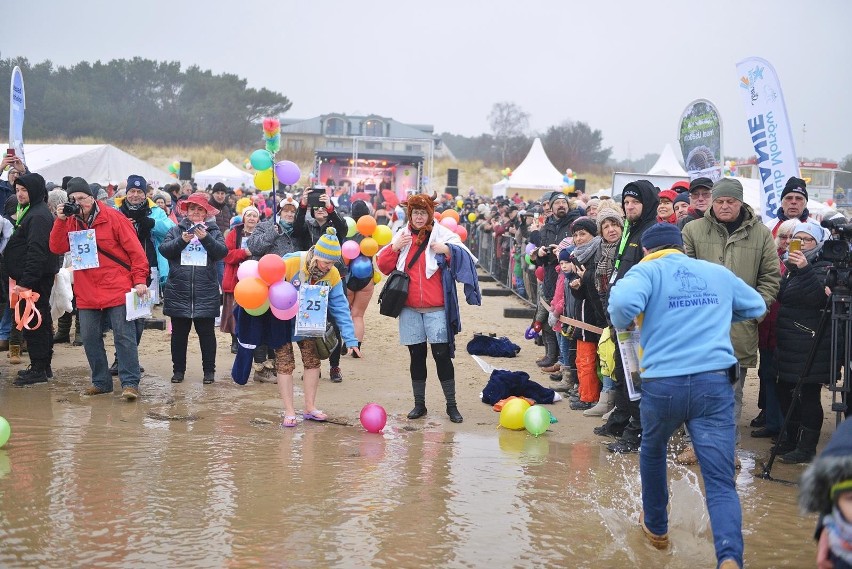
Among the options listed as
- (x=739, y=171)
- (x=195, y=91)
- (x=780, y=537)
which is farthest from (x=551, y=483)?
(x=195, y=91)

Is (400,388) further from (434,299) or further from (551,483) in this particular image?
(551,483)

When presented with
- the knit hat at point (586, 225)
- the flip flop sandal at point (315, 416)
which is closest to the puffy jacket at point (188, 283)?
the flip flop sandal at point (315, 416)

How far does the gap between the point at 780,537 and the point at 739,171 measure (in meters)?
44.2

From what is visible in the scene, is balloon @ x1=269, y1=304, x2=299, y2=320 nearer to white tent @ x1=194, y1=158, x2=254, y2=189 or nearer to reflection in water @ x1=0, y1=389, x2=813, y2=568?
reflection in water @ x1=0, y1=389, x2=813, y2=568

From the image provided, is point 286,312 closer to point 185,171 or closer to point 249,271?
point 249,271

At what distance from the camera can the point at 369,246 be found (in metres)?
10.0

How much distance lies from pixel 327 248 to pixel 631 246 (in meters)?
2.51

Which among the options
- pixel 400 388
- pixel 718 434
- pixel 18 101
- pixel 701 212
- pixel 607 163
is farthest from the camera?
pixel 607 163

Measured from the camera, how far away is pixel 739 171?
46.5m

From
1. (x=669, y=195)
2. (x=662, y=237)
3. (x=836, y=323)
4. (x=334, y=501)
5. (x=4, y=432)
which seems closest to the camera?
(x=662, y=237)

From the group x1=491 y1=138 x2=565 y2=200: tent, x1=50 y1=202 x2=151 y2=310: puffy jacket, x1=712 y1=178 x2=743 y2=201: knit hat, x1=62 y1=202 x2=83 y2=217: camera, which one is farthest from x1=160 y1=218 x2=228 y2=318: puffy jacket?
x1=491 y1=138 x2=565 y2=200: tent

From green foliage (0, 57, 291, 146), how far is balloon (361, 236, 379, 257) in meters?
40.3

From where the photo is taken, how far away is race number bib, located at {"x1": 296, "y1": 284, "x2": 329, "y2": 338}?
760 cm

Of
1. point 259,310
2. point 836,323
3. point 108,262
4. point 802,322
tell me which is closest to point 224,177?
point 108,262
